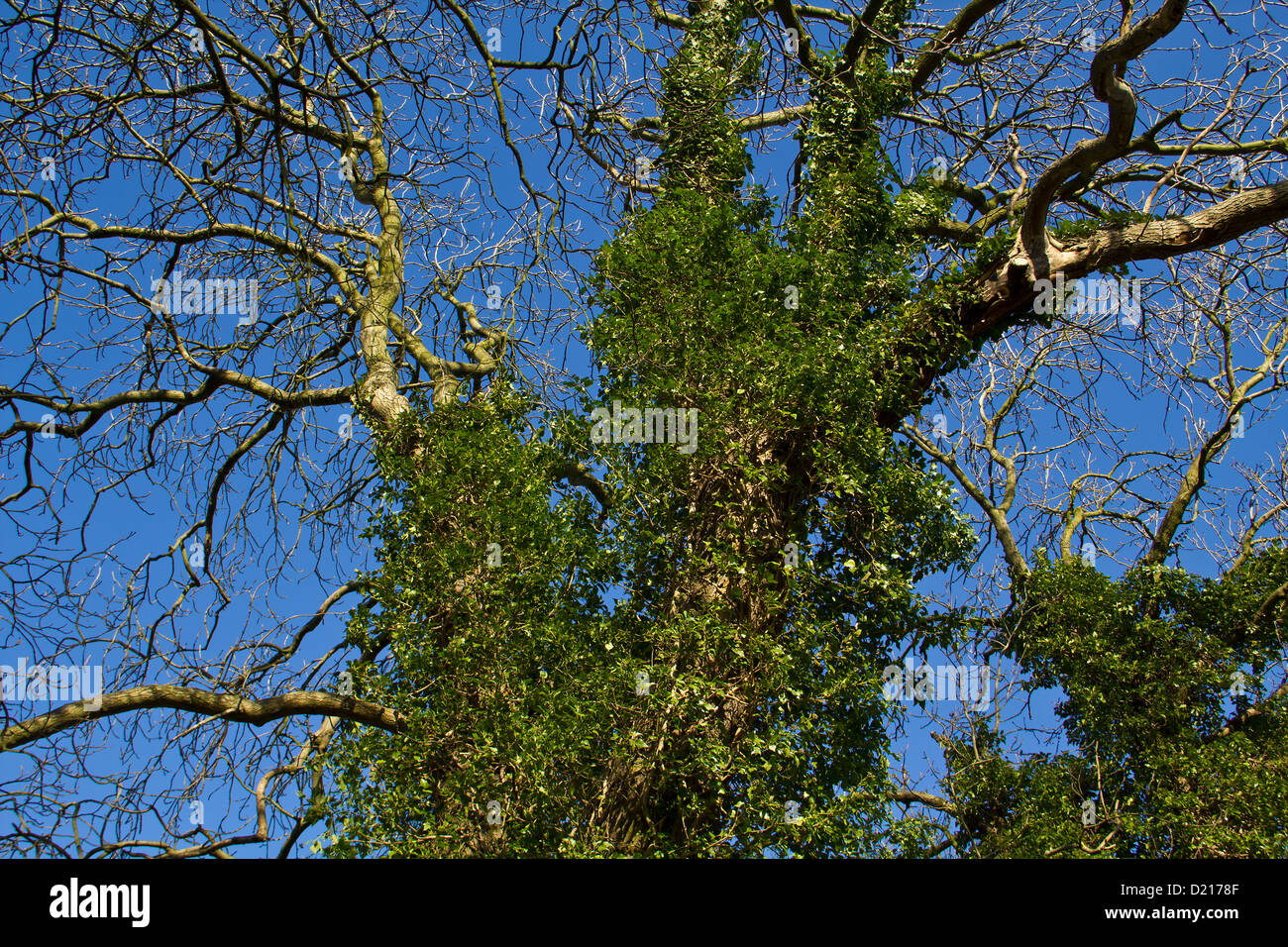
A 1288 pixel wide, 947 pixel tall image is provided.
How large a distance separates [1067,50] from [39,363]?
236 inches

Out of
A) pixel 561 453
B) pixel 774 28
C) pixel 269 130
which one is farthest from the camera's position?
pixel 561 453

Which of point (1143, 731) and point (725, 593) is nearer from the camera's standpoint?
point (725, 593)

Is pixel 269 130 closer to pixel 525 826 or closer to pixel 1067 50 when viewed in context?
pixel 525 826

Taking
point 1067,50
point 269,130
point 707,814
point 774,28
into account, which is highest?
point 1067,50

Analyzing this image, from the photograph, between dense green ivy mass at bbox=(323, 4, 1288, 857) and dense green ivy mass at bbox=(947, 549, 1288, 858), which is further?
dense green ivy mass at bbox=(947, 549, 1288, 858)

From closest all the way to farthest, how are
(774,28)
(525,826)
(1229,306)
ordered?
(774,28), (525,826), (1229,306)

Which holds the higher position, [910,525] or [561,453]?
[561,453]

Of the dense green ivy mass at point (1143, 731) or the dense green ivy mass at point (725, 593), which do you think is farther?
the dense green ivy mass at point (1143, 731)

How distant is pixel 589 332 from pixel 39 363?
424 centimetres

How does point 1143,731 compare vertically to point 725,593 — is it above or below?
below

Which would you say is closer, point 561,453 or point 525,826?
point 525,826
